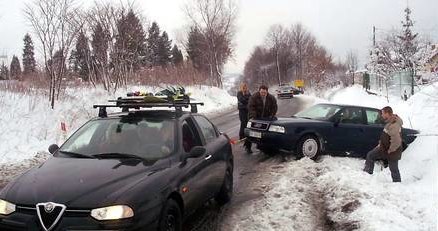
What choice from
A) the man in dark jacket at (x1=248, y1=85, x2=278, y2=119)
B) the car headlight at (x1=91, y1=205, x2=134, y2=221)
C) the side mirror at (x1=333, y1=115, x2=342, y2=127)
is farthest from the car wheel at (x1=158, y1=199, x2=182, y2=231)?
the man in dark jacket at (x1=248, y1=85, x2=278, y2=119)

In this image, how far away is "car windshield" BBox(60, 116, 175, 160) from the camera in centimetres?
566

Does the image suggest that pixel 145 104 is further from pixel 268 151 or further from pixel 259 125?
pixel 268 151

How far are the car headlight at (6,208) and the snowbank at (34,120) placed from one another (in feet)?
24.7

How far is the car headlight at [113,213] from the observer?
428 centimetres

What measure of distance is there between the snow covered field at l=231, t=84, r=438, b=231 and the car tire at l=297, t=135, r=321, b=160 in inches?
29.2

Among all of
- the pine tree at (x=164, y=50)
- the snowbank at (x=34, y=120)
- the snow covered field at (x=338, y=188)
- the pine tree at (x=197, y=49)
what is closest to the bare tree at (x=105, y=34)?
the snowbank at (x=34, y=120)

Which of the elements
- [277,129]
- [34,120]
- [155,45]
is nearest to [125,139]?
[277,129]

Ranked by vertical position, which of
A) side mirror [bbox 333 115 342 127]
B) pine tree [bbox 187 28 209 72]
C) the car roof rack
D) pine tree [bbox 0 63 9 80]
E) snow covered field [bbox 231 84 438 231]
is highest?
pine tree [bbox 187 28 209 72]

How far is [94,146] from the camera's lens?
584 centimetres

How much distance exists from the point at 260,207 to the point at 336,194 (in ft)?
4.37

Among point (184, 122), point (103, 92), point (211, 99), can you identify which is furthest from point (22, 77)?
point (211, 99)

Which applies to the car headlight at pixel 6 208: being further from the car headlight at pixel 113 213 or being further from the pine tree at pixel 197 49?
the pine tree at pixel 197 49

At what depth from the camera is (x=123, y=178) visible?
15.8ft

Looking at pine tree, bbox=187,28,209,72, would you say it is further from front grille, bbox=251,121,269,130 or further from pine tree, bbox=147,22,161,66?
front grille, bbox=251,121,269,130
